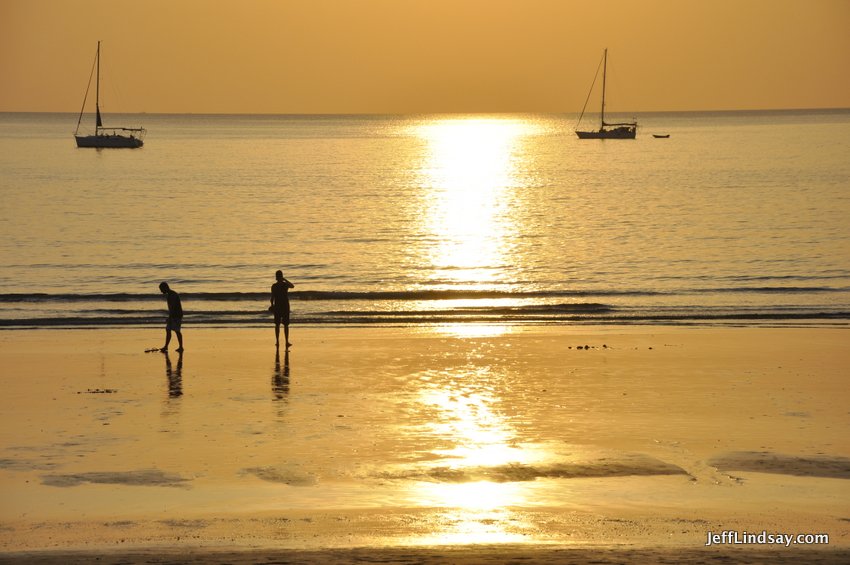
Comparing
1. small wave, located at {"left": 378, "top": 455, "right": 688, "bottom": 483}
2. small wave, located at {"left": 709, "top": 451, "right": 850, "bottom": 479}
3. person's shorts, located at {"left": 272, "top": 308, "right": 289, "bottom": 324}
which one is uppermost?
person's shorts, located at {"left": 272, "top": 308, "right": 289, "bottom": 324}

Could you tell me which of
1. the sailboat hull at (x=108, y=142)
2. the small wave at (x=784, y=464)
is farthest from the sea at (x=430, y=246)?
the sailboat hull at (x=108, y=142)

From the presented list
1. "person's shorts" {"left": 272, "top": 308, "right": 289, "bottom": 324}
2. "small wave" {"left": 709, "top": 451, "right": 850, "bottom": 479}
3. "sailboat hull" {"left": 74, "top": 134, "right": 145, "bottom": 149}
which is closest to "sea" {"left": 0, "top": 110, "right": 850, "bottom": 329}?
"person's shorts" {"left": 272, "top": 308, "right": 289, "bottom": 324}

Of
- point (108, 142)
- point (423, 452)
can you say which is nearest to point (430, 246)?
point (423, 452)

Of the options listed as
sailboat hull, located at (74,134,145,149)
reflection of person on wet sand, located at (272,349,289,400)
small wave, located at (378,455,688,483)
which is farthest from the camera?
sailboat hull, located at (74,134,145,149)

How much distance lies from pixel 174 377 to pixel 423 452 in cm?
771

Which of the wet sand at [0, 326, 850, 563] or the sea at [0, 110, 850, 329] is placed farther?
the sea at [0, 110, 850, 329]

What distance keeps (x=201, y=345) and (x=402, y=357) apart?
5.22m

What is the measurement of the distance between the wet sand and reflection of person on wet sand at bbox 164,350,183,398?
6 centimetres

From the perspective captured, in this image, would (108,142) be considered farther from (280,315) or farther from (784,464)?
(784,464)

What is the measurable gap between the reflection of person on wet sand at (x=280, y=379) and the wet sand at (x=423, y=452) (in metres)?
0.08

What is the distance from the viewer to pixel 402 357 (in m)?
24.7

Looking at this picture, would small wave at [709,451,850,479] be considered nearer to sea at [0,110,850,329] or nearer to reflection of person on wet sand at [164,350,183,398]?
reflection of person on wet sand at [164,350,183,398]

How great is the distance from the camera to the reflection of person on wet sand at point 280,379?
20.6 metres

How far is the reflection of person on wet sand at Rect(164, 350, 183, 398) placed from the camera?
2062cm
